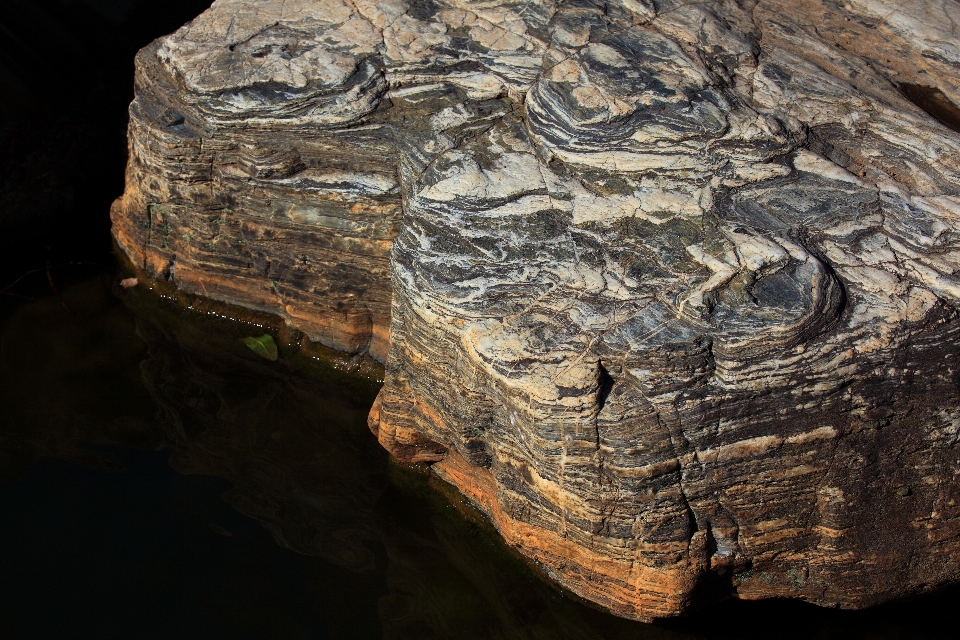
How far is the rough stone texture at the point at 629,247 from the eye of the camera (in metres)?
3.84

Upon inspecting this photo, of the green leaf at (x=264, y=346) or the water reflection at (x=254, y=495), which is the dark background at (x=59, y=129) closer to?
the water reflection at (x=254, y=495)

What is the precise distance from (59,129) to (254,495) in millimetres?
3355

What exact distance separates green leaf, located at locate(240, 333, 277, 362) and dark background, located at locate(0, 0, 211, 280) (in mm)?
1396

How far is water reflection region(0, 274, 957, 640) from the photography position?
4371mm

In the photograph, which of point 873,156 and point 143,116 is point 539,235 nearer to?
point 873,156

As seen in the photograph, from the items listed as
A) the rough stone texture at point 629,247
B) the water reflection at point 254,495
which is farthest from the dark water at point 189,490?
the rough stone texture at point 629,247

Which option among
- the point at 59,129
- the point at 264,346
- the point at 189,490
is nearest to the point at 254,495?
the point at 189,490

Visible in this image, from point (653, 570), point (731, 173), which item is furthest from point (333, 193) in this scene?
point (653, 570)

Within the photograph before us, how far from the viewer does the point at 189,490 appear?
4.90 meters

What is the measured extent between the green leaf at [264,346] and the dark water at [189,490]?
48 mm

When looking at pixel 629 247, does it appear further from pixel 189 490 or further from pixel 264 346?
pixel 189 490

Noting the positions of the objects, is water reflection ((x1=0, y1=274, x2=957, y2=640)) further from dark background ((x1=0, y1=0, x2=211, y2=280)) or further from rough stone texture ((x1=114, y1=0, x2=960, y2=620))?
dark background ((x1=0, y1=0, x2=211, y2=280))

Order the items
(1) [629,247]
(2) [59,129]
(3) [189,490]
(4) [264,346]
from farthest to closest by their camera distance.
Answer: (2) [59,129]
(4) [264,346]
(3) [189,490]
(1) [629,247]

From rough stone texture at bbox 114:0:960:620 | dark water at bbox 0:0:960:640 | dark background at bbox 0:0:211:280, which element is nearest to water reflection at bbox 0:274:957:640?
dark water at bbox 0:0:960:640
